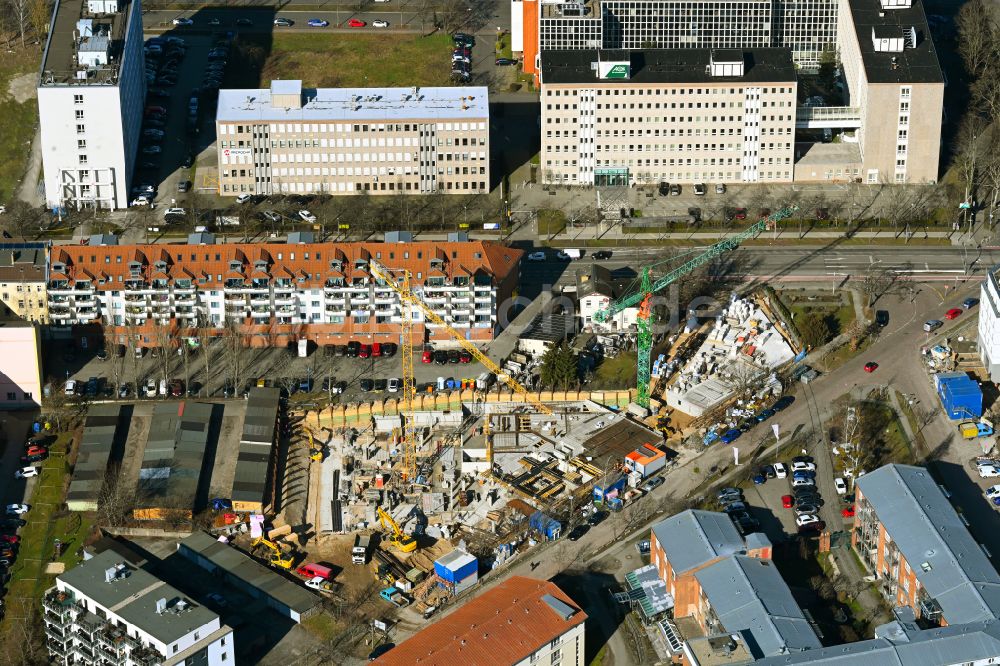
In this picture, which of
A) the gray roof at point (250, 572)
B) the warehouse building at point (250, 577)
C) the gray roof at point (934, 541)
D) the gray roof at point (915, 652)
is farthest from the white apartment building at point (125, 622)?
the gray roof at point (934, 541)

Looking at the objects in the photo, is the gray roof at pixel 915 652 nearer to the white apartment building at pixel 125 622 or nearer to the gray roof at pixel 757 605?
the gray roof at pixel 757 605

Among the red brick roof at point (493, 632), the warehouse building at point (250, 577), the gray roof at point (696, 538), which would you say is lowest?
the warehouse building at point (250, 577)

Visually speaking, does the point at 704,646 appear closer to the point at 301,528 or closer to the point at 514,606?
the point at 514,606

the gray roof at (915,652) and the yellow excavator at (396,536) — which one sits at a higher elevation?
the gray roof at (915,652)

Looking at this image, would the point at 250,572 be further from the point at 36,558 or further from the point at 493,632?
the point at 493,632

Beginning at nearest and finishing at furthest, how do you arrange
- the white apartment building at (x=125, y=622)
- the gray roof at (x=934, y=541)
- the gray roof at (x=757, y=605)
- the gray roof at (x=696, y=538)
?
the gray roof at (x=757, y=605) → the white apartment building at (x=125, y=622) → the gray roof at (x=934, y=541) → the gray roof at (x=696, y=538)

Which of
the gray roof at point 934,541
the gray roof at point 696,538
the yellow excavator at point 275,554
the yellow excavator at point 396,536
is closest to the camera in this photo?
the gray roof at point 934,541

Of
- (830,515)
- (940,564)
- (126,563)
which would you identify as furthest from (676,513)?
(126,563)

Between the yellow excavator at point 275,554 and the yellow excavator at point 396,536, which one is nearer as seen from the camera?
the yellow excavator at point 275,554

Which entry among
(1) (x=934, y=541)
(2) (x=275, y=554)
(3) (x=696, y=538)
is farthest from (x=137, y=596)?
(1) (x=934, y=541)
